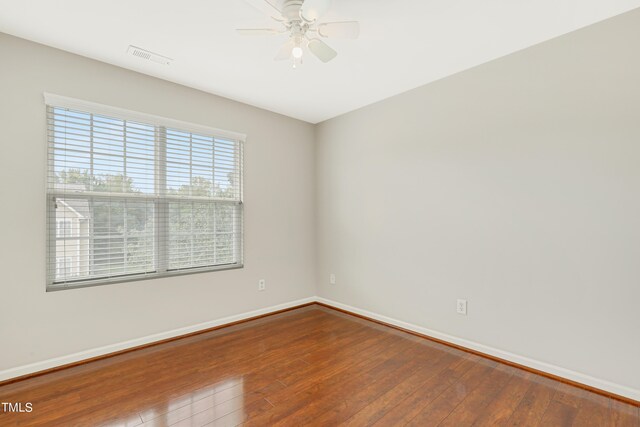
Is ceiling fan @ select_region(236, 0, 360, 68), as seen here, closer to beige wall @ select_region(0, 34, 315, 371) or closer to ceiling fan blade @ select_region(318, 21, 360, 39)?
ceiling fan blade @ select_region(318, 21, 360, 39)

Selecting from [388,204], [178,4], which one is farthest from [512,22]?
[178,4]

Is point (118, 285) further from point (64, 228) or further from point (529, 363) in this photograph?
point (529, 363)

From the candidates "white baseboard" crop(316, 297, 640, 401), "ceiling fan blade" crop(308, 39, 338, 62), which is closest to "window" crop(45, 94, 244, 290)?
"ceiling fan blade" crop(308, 39, 338, 62)

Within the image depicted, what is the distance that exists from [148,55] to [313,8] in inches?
63.7

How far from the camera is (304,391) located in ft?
6.98

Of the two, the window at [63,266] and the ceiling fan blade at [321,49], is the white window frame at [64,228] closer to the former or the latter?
the window at [63,266]

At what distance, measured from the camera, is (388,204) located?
3428mm

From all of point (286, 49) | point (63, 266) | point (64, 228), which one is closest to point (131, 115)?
point (64, 228)

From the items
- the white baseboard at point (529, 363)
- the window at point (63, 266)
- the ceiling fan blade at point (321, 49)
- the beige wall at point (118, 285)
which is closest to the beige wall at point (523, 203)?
the white baseboard at point (529, 363)

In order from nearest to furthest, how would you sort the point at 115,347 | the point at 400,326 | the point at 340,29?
the point at 340,29 < the point at 115,347 < the point at 400,326

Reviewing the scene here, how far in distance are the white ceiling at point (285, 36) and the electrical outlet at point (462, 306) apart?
209cm

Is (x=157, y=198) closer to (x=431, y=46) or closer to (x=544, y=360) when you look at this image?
(x=431, y=46)

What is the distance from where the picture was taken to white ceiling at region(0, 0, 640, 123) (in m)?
1.96

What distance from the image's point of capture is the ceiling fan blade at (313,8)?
1646 mm
